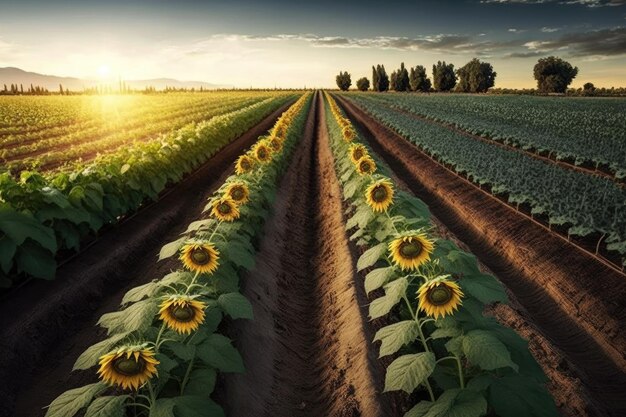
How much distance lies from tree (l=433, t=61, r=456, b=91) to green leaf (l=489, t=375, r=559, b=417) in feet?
395

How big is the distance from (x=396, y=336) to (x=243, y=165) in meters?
5.48

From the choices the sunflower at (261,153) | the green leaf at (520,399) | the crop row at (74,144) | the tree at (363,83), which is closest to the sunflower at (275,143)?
the sunflower at (261,153)

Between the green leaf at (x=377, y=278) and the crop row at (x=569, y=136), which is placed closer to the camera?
the green leaf at (x=377, y=278)

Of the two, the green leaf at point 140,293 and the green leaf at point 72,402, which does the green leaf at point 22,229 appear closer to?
the green leaf at point 140,293

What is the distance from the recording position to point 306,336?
579cm

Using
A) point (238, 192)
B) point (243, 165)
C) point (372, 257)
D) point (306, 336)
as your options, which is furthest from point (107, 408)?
point (243, 165)

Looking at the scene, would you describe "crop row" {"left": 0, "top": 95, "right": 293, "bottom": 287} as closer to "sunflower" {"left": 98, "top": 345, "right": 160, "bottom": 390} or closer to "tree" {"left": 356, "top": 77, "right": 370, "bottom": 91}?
"sunflower" {"left": 98, "top": 345, "right": 160, "bottom": 390}

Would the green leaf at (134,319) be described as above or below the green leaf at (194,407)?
above

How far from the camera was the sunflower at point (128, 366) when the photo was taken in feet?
8.38

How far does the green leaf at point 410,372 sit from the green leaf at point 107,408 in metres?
1.59

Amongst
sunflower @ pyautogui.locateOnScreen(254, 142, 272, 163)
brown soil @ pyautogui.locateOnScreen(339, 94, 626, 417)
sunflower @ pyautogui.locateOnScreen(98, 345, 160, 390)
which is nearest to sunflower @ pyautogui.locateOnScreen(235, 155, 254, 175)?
sunflower @ pyautogui.locateOnScreen(254, 142, 272, 163)

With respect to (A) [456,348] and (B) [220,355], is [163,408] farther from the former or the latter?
(A) [456,348]

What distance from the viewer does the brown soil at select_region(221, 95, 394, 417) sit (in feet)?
13.8

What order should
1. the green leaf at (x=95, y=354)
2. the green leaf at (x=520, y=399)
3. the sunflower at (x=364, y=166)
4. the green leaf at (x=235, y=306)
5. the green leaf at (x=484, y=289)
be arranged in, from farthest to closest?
the sunflower at (x=364, y=166)
the green leaf at (x=235, y=306)
the green leaf at (x=484, y=289)
the green leaf at (x=95, y=354)
the green leaf at (x=520, y=399)
